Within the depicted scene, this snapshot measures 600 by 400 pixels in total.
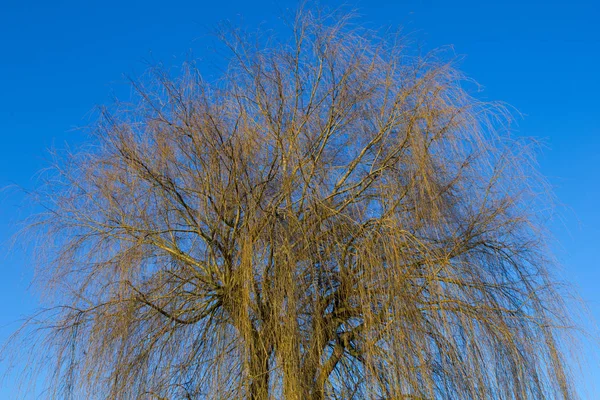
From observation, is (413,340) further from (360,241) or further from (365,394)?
(360,241)

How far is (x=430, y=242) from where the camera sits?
15.2 feet

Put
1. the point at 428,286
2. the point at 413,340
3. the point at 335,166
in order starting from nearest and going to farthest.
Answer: the point at 413,340 < the point at 428,286 < the point at 335,166

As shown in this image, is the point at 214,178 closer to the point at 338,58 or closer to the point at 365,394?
the point at 338,58

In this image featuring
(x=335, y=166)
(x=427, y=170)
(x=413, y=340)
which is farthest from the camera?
(x=335, y=166)

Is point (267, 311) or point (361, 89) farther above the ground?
point (361, 89)

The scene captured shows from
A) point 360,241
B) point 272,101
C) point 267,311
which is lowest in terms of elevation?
point 267,311

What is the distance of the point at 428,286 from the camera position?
4.34 m

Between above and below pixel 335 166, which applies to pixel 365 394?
below

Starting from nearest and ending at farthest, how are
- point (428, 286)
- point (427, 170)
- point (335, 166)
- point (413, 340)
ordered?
point (413, 340), point (428, 286), point (427, 170), point (335, 166)

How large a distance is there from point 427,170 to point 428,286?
0.78 metres

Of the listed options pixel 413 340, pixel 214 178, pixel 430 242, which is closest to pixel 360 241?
pixel 430 242

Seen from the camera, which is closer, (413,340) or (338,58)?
(413,340)

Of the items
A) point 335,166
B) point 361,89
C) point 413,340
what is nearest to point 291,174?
point 335,166

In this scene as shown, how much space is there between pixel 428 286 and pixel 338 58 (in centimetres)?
179
